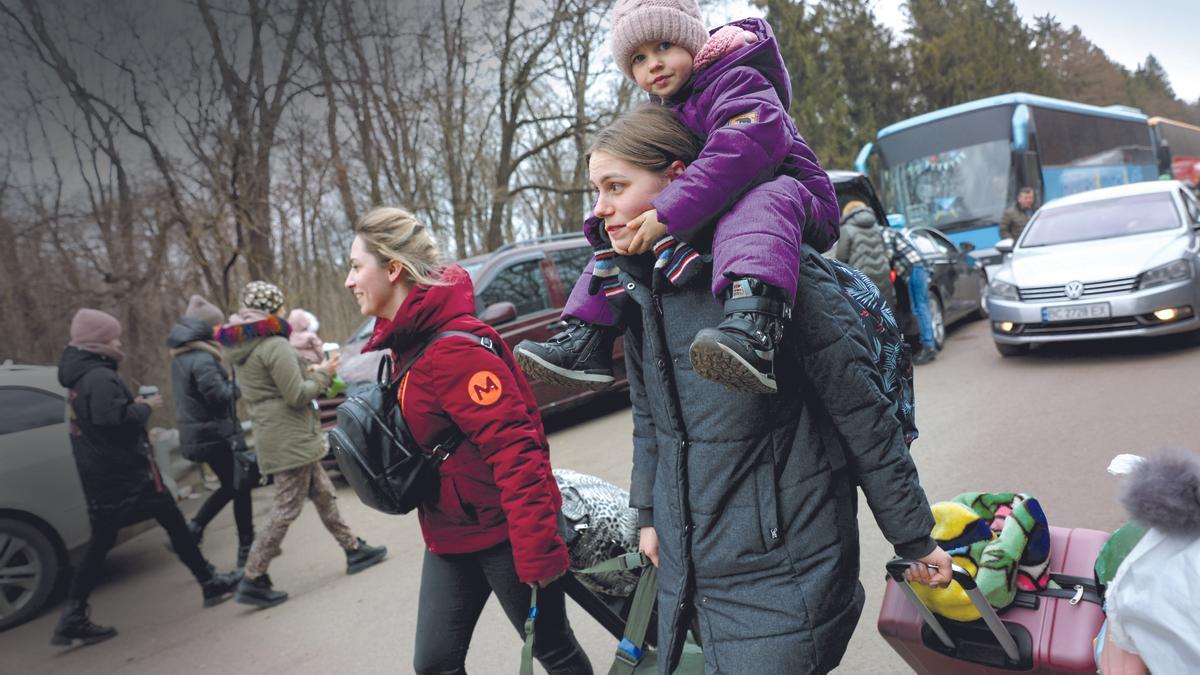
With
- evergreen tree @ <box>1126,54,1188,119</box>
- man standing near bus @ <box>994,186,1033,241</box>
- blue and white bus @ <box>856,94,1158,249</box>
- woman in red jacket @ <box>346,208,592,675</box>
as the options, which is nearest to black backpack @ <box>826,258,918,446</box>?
woman in red jacket @ <box>346,208,592,675</box>

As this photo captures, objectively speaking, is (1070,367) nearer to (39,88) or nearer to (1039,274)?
(1039,274)

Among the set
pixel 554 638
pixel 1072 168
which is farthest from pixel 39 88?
pixel 1072 168

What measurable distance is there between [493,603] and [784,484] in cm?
310

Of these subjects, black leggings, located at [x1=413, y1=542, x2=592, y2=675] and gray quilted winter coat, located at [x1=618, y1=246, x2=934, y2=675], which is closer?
gray quilted winter coat, located at [x1=618, y1=246, x2=934, y2=675]

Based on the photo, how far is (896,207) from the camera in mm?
16281

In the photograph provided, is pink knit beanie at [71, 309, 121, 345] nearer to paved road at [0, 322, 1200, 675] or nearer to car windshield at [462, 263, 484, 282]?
paved road at [0, 322, 1200, 675]

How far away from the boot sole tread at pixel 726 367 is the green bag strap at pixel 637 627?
0.83 meters

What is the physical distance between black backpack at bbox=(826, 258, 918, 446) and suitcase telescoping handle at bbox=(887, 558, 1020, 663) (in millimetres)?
292

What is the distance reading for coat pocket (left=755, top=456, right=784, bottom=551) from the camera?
1.75 m

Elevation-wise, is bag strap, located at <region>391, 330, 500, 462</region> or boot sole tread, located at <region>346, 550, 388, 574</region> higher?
bag strap, located at <region>391, 330, 500, 462</region>

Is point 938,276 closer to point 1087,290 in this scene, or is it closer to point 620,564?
point 1087,290

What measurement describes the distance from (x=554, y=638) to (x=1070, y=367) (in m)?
7.12

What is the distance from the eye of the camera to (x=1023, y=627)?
6.81 feet

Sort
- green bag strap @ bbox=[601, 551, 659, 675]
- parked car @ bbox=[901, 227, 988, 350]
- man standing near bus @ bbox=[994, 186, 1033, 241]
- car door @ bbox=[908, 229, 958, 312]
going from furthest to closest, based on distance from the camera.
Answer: man standing near bus @ bbox=[994, 186, 1033, 241] → car door @ bbox=[908, 229, 958, 312] → parked car @ bbox=[901, 227, 988, 350] → green bag strap @ bbox=[601, 551, 659, 675]
